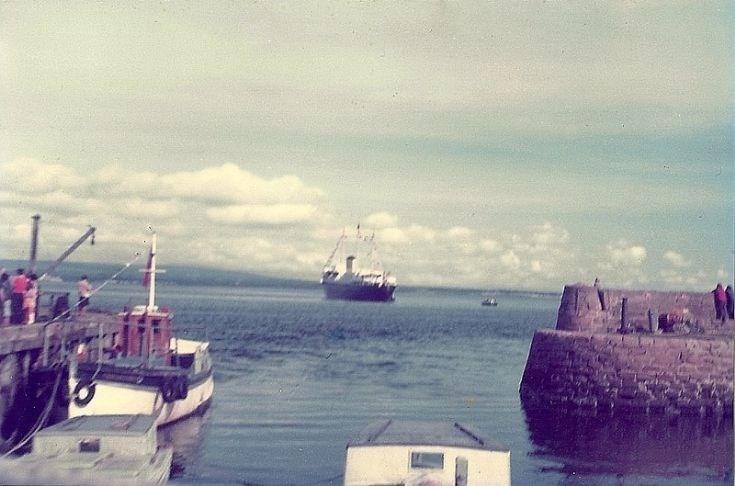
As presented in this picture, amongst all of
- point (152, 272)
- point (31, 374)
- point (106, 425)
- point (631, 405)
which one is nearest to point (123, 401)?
point (31, 374)

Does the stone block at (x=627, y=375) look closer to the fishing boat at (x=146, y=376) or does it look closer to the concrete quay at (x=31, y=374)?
the fishing boat at (x=146, y=376)

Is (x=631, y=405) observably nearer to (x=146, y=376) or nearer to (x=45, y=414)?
(x=146, y=376)

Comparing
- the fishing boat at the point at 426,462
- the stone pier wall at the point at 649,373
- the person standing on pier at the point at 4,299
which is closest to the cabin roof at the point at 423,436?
the fishing boat at the point at 426,462

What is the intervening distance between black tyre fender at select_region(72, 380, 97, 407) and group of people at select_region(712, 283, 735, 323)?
19309 mm

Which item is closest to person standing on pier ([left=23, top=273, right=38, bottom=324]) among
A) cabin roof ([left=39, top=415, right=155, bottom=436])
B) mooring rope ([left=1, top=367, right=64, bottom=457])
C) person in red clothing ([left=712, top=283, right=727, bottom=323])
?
mooring rope ([left=1, top=367, right=64, bottom=457])

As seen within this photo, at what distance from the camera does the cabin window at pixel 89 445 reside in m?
17.9

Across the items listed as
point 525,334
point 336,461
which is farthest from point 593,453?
point 525,334

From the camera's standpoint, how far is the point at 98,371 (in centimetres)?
2527

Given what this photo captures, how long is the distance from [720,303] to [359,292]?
354 ft

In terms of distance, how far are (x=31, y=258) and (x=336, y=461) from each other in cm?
1002

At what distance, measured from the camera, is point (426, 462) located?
649 inches

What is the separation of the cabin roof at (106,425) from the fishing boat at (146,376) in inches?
206

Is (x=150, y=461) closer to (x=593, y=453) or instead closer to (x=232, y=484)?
(x=232, y=484)

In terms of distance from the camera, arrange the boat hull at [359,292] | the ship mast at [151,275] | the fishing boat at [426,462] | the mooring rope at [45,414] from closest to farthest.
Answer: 1. the fishing boat at [426,462]
2. the mooring rope at [45,414]
3. the ship mast at [151,275]
4. the boat hull at [359,292]
